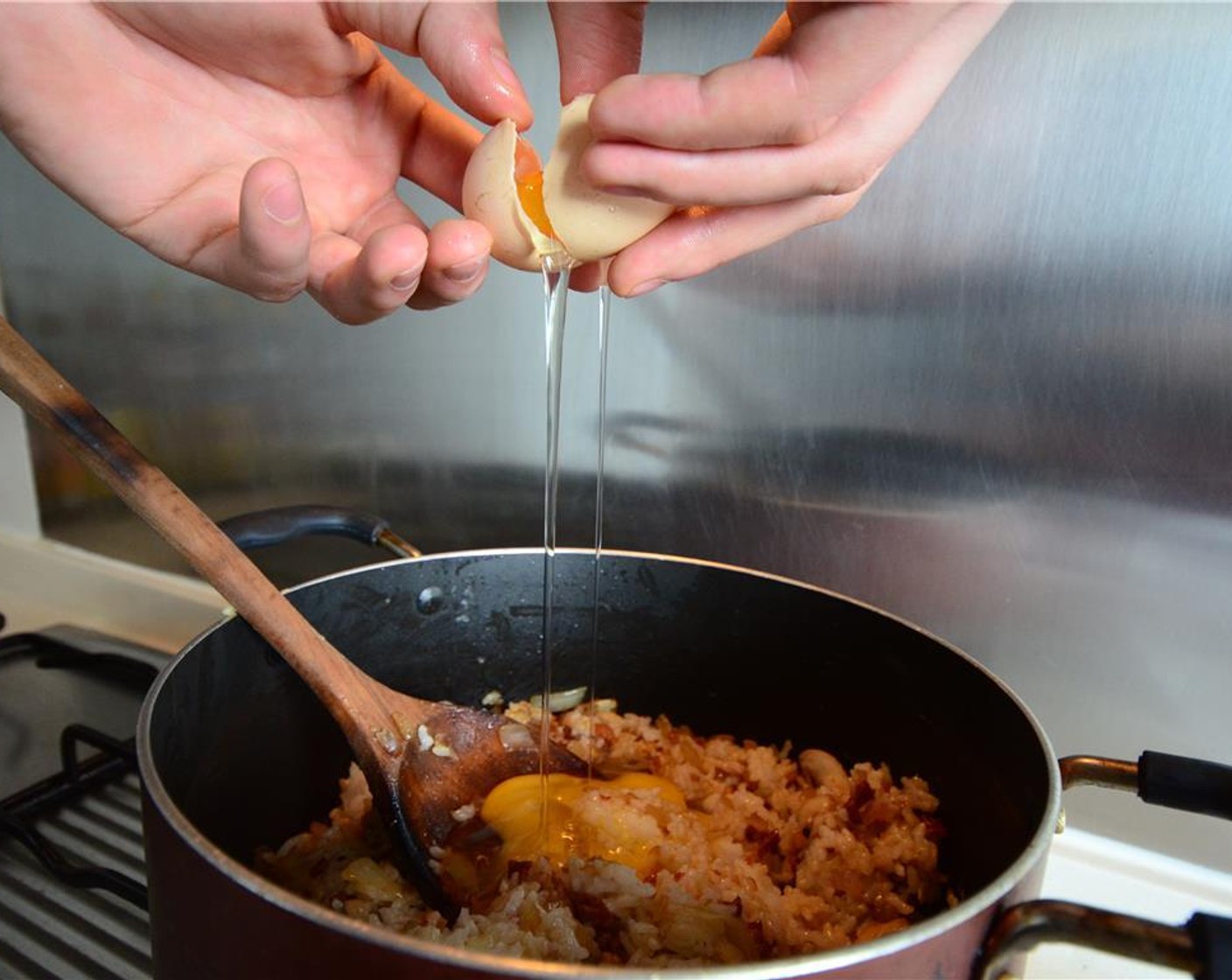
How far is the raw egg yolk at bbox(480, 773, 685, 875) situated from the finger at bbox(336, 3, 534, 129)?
1.92 feet

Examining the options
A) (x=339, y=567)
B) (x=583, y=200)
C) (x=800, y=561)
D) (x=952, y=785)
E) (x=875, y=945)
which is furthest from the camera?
(x=339, y=567)

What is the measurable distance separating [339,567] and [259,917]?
36.6 inches

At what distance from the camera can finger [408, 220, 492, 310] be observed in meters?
0.69

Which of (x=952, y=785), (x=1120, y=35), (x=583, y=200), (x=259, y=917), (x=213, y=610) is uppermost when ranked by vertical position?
(x=1120, y=35)

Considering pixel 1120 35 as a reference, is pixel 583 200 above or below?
below

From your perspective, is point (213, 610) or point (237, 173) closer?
point (237, 173)

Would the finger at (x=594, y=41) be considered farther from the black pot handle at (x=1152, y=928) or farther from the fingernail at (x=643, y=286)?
the black pot handle at (x=1152, y=928)

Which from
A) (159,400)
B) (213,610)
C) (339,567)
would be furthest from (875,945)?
(159,400)

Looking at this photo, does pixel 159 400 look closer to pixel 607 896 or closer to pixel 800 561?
pixel 800 561

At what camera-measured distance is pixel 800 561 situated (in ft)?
3.56

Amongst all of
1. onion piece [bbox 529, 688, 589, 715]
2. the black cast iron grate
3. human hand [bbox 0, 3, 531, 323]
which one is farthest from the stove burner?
human hand [bbox 0, 3, 531, 323]

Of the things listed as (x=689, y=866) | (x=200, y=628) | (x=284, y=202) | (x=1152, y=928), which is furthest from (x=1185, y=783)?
(x=200, y=628)

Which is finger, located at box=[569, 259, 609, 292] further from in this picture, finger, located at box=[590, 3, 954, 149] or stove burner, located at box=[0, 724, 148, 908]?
stove burner, located at box=[0, 724, 148, 908]

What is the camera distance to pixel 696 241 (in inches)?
28.5
